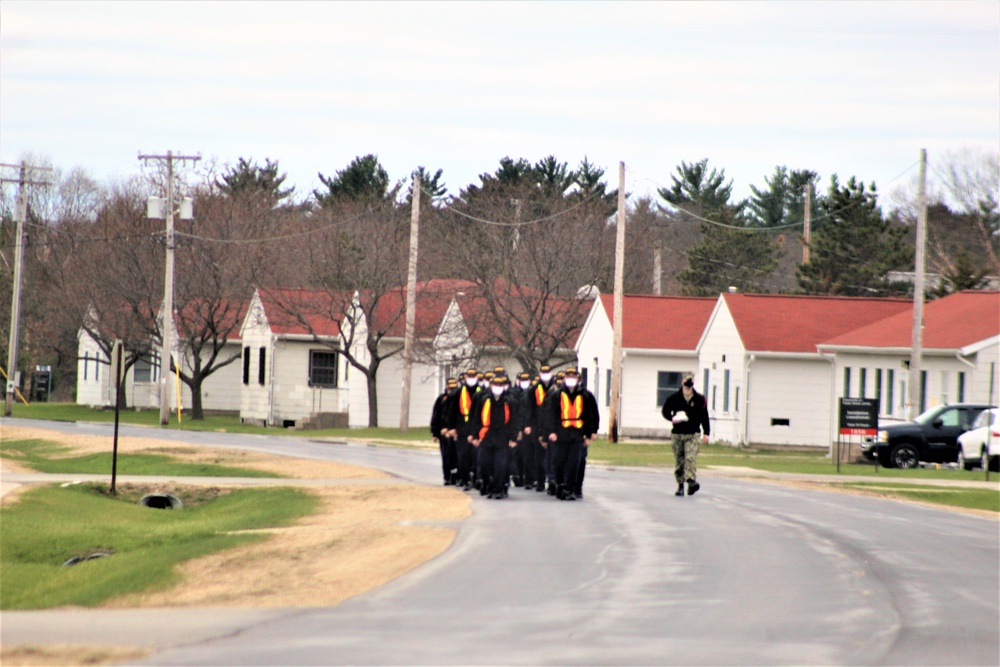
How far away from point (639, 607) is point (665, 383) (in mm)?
38163

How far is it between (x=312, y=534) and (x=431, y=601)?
5.73m

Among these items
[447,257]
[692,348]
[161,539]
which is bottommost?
[161,539]

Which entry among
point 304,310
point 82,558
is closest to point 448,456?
point 82,558

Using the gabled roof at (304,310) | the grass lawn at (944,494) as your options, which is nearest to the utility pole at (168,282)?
the gabled roof at (304,310)

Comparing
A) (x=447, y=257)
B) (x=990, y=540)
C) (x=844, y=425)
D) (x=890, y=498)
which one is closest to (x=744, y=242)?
(x=447, y=257)

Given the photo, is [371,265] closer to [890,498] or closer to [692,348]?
[692,348]

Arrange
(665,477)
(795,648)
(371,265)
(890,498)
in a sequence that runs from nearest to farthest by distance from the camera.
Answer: (795,648), (890,498), (665,477), (371,265)

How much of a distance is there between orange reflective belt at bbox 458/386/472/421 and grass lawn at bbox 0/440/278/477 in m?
6.37

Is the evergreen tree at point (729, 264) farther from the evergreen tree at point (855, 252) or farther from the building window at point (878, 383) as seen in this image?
the building window at point (878, 383)

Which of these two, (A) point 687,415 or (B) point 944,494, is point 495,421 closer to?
(A) point 687,415

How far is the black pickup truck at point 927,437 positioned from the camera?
111ft

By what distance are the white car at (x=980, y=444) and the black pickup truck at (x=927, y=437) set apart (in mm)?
288

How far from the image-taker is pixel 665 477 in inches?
1128

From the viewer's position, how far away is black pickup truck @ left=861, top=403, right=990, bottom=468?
33.9 meters
